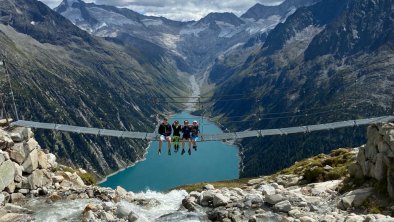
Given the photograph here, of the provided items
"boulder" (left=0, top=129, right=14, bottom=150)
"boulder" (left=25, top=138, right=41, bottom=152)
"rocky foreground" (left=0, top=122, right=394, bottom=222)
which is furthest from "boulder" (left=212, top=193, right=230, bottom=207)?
"boulder" (left=0, top=129, right=14, bottom=150)

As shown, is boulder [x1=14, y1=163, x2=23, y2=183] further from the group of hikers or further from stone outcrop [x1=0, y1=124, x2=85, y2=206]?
the group of hikers

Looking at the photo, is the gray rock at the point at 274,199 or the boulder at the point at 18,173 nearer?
the gray rock at the point at 274,199

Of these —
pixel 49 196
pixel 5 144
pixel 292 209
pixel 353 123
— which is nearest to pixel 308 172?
pixel 353 123

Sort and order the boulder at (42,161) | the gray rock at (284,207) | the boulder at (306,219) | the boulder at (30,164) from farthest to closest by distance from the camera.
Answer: the boulder at (42,161)
the boulder at (30,164)
the gray rock at (284,207)
the boulder at (306,219)

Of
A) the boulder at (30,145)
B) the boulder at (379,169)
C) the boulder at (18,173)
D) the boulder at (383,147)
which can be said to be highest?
the boulder at (383,147)

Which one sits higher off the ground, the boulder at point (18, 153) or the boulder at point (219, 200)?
the boulder at point (18, 153)

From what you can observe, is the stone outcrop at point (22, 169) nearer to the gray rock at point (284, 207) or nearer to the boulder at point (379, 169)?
the gray rock at point (284, 207)

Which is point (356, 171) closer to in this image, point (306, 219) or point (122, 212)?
point (306, 219)

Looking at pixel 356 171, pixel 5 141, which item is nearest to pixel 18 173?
pixel 5 141

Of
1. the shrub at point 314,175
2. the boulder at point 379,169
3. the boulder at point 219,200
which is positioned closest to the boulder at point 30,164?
the boulder at point 219,200
